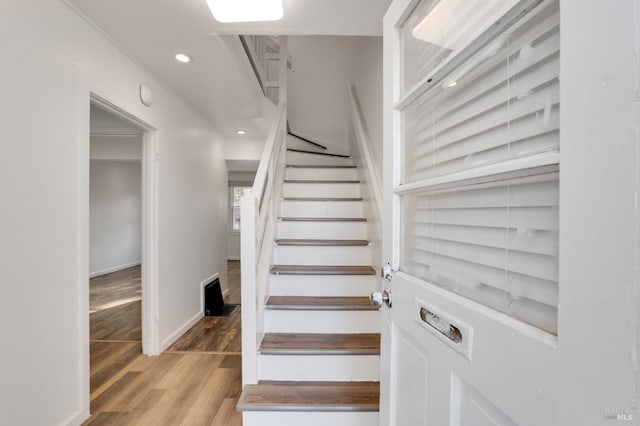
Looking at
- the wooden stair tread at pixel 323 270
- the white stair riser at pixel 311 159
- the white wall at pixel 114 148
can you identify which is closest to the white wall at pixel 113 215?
the white wall at pixel 114 148

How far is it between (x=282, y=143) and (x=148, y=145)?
122 cm

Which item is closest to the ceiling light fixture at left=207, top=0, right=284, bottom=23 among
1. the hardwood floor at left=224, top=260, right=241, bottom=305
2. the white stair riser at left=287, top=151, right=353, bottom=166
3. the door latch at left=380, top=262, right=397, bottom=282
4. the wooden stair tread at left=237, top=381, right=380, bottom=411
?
the door latch at left=380, top=262, right=397, bottom=282

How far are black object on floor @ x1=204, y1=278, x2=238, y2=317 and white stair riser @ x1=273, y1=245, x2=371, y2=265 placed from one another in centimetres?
163

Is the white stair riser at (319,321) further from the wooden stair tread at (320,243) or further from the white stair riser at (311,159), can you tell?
the white stair riser at (311,159)

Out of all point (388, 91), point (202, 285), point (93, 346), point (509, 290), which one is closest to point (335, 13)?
point (388, 91)

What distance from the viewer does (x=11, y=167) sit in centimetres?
125

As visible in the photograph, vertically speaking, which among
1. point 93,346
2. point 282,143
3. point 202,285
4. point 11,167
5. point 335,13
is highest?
point 335,13

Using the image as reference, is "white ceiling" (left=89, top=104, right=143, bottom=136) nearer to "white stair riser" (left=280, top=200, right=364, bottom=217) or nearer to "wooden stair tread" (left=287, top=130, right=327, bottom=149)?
"white stair riser" (left=280, top=200, right=364, bottom=217)

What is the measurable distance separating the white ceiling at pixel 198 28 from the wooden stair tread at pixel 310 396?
2.04m

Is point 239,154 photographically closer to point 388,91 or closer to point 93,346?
point 93,346

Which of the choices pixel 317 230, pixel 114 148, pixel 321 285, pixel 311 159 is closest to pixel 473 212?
pixel 321 285

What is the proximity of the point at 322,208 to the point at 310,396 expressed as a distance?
61.8 inches

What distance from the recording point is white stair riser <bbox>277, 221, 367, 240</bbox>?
8.43ft

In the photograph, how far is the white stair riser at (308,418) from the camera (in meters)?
1.47
